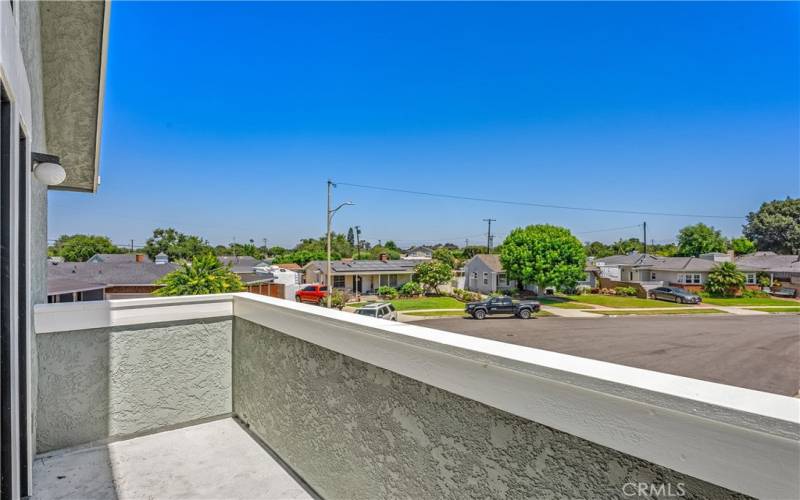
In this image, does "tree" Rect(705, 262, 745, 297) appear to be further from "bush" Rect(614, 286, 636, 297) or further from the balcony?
the balcony

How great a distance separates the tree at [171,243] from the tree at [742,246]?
7495cm

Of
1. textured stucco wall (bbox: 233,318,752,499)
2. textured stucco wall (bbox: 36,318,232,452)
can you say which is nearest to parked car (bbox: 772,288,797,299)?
textured stucco wall (bbox: 233,318,752,499)

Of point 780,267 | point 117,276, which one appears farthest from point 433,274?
point 780,267

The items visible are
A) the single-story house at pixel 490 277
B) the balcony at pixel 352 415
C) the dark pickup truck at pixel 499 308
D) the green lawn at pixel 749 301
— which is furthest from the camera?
the single-story house at pixel 490 277

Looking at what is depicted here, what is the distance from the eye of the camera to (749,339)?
683 inches

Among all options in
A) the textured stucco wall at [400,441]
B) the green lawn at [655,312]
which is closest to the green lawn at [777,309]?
the green lawn at [655,312]

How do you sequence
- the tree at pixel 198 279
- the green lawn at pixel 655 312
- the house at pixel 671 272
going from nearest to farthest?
the tree at pixel 198 279
the green lawn at pixel 655 312
the house at pixel 671 272

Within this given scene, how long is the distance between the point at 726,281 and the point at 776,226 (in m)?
34.7

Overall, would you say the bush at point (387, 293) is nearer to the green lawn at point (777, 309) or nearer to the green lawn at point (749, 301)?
the green lawn at point (749, 301)

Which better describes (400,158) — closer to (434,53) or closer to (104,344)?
(434,53)

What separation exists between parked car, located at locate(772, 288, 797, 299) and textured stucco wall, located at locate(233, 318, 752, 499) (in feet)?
153

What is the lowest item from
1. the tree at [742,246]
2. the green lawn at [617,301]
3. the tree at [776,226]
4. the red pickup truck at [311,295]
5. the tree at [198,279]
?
the green lawn at [617,301]

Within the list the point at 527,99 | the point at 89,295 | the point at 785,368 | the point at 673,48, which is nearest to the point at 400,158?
the point at 527,99

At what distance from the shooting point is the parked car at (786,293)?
111ft
